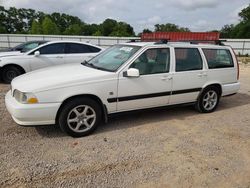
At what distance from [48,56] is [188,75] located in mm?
4781

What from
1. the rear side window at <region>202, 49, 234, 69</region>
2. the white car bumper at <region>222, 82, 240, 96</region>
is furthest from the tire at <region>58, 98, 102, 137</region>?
the white car bumper at <region>222, 82, 240, 96</region>

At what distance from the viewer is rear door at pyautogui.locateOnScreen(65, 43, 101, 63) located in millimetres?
8305

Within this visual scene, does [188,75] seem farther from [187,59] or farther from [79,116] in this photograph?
[79,116]

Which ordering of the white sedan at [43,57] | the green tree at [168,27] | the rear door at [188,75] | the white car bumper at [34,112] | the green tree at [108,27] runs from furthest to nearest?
the green tree at [168,27] < the green tree at [108,27] < the white sedan at [43,57] < the rear door at [188,75] < the white car bumper at [34,112]

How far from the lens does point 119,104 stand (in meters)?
4.41

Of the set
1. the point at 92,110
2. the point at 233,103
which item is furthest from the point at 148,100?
the point at 233,103

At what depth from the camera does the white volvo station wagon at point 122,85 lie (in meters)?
3.86

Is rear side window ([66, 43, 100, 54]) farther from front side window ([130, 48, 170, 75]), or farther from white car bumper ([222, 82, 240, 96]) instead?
white car bumper ([222, 82, 240, 96])

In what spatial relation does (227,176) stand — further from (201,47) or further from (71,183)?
(201,47)

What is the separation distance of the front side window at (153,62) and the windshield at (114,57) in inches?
7.7

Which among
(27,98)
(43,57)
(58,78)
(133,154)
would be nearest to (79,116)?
(58,78)

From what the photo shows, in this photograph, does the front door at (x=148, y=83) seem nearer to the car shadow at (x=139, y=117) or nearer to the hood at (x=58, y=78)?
the car shadow at (x=139, y=117)

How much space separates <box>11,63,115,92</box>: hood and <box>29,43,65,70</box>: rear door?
140 inches

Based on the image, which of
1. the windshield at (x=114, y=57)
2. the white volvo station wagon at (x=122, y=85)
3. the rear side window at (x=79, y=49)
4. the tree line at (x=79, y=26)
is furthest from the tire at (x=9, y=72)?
the tree line at (x=79, y=26)
